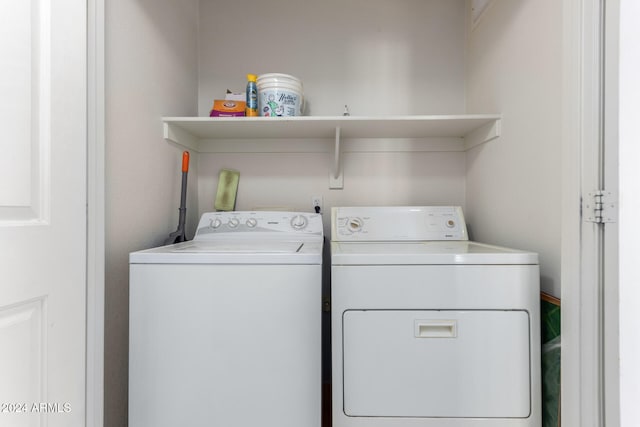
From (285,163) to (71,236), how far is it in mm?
1171

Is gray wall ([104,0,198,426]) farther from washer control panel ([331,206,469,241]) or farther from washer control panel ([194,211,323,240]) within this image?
washer control panel ([331,206,469,241])

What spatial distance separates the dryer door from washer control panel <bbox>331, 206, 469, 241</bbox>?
0.61 m

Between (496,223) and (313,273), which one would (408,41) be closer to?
(496,223)

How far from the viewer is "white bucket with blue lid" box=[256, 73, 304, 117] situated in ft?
5.17

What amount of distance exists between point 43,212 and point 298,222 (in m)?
1.04

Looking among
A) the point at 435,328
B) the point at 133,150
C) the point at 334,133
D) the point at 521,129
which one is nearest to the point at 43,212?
the point at 133,150

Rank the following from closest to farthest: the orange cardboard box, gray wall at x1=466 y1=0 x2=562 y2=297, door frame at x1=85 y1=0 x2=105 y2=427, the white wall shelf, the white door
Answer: the white door → door frame at x1=85 y1=0 x2=105 y2=427 → gray wall at x1=466 y1=0 x2=562 y2=297 → the white wall shelf → the orange cardboard box

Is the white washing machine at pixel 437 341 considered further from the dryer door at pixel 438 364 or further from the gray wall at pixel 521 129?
the gray wall at pixel 521 129

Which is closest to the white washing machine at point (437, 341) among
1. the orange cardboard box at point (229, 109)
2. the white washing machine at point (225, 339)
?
the white washing machine at point (225, 339)

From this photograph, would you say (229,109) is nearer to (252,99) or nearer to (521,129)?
(252,99)

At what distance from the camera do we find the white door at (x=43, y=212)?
2.53 ft

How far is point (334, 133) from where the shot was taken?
1.80 meters

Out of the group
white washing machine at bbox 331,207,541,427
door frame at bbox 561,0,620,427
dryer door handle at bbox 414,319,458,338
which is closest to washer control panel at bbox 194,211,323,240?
white washing machine at bbox 331,207,541,427

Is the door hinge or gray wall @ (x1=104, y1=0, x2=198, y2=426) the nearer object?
the door hinge
